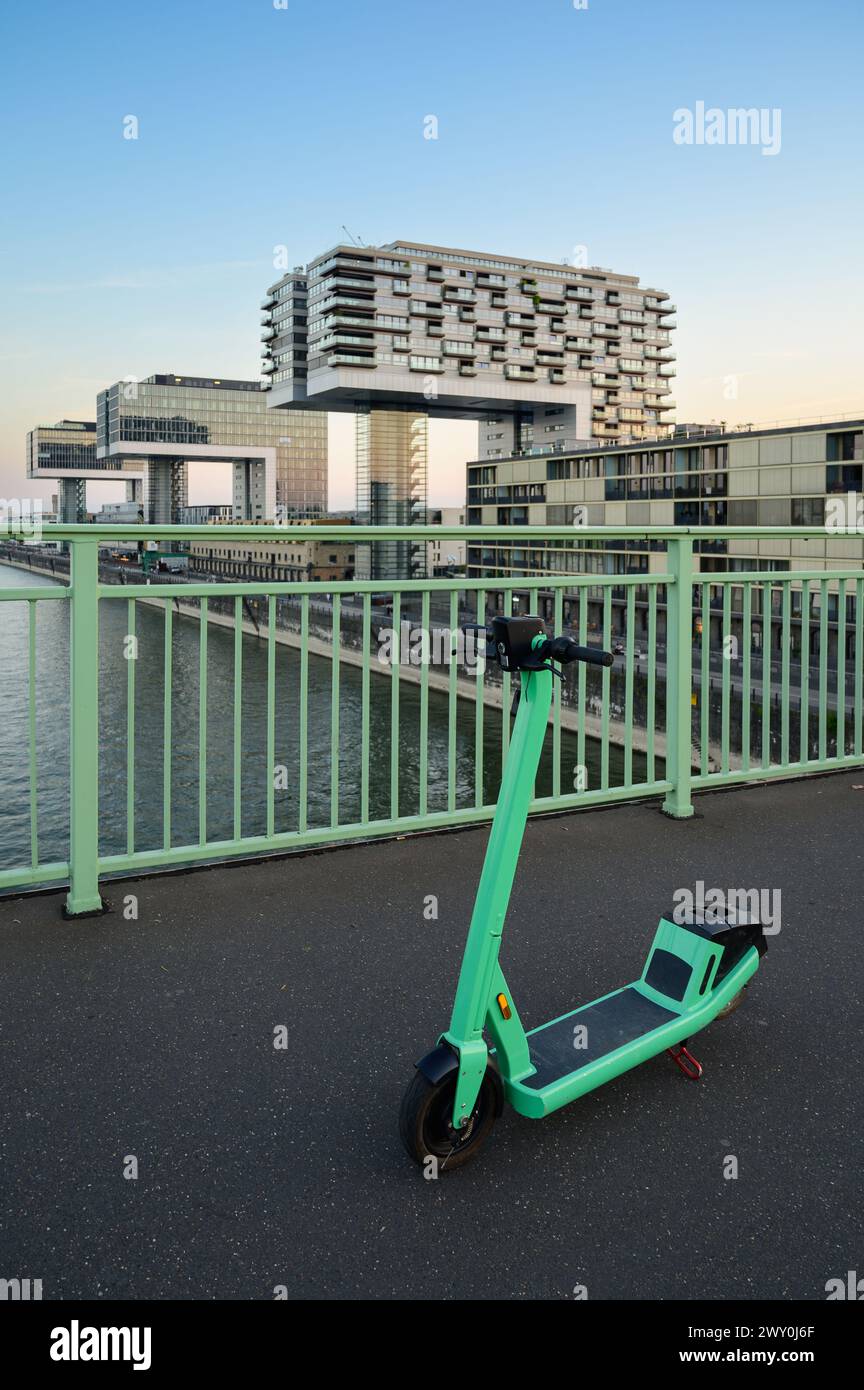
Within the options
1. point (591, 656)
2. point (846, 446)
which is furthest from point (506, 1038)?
point (846, 446)

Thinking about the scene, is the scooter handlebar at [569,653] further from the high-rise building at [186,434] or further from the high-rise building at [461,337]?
the high-rise building at [186,434]

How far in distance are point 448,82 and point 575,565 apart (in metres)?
35.5

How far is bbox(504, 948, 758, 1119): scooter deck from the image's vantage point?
177 cm

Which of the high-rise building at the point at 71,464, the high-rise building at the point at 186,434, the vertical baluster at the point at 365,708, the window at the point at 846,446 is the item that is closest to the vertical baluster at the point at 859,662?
the vertical baluster at the point at 365,708

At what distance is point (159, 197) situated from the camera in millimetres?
63500

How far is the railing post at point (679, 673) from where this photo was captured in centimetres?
394

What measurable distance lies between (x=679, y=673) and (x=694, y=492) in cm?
7195

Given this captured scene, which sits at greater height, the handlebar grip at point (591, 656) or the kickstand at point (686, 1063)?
the handlebar grip at point (591, 656)

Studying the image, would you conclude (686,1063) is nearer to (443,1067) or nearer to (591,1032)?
(591,1032)

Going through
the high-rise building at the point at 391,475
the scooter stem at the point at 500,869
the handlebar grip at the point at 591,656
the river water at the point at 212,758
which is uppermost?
the high-rise building at the point at 391,475

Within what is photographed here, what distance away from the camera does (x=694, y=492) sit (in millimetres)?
71312

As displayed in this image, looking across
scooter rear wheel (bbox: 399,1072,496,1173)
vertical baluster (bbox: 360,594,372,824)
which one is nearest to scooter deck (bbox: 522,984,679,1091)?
scooter rear wheel (bbox: 399,1072,496,1173)

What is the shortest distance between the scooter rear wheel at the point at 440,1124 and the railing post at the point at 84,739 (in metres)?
1.62

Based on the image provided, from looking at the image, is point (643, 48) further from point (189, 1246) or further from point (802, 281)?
point (189, 1246)
